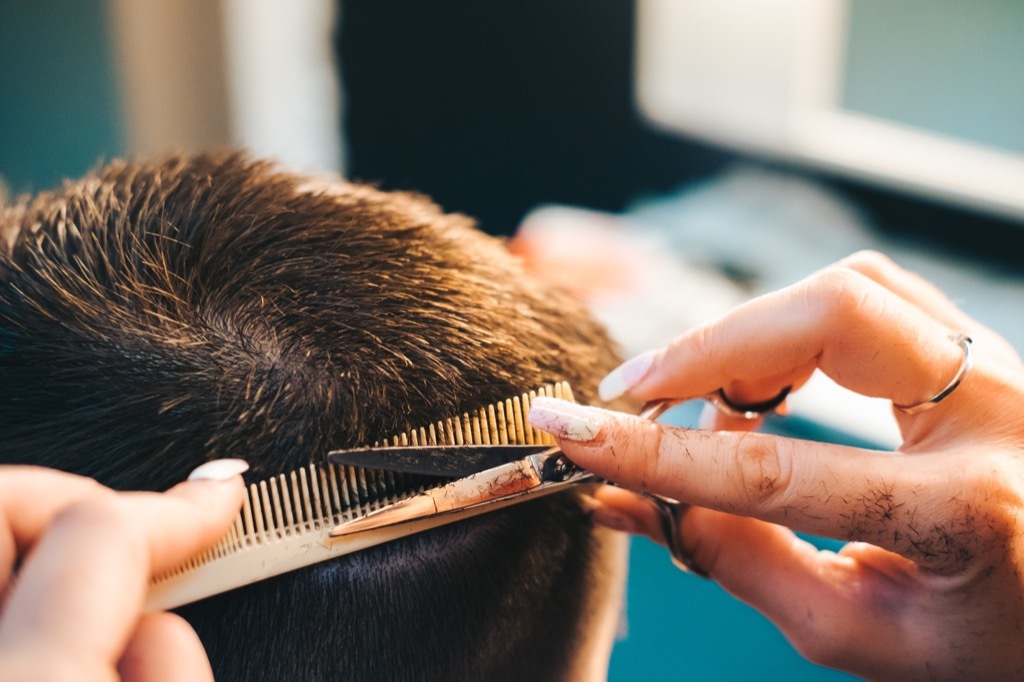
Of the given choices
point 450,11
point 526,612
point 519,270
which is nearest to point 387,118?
point 450,11

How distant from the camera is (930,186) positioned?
87.7 inches

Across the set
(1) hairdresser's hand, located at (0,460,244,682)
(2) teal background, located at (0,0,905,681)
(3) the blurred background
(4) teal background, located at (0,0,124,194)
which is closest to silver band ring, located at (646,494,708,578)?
(1) hairdresser's hand, located at (0,460,244,682)

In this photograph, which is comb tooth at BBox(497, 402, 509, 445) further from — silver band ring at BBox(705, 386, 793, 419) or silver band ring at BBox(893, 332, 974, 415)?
silver band ring at BBox(893, 332, 974, 415)

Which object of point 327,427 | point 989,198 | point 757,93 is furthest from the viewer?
point 757,93

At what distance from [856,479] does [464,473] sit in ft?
1.05

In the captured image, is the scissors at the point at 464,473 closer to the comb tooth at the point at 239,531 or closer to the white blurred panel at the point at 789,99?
the comb tooth at the point at 239,531

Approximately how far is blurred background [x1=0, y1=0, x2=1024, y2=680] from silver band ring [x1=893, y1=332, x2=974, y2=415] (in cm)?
77

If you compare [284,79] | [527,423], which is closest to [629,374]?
[527,423]

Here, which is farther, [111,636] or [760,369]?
[760,369]

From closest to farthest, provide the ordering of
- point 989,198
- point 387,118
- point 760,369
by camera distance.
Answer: point 760,369, point 989,198, point 387,118

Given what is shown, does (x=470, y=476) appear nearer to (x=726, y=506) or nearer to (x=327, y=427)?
(x=327, y=427)

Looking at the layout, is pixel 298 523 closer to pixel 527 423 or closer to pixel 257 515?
pixel 257 515

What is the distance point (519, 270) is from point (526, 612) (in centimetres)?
33

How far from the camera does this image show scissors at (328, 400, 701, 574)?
69cm
